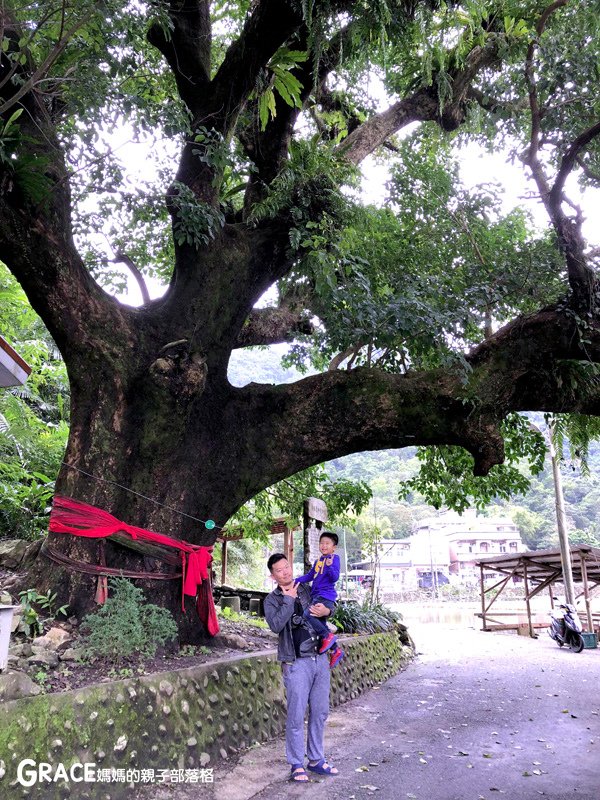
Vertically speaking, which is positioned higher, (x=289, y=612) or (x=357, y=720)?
(x=289, y=612)

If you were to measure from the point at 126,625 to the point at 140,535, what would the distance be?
860 millimetres

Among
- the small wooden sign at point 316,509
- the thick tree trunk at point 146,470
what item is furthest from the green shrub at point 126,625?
the small wooden sign at point 316,509

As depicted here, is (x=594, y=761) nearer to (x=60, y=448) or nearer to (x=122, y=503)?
(x=122, y=503)

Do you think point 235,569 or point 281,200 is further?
point 235,569

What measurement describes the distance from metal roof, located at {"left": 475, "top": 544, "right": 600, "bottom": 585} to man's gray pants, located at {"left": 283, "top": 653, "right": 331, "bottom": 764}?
12309mm

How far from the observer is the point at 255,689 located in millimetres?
5418

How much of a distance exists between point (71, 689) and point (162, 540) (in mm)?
1730

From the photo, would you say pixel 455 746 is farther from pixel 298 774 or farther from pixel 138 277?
pixel 138 277

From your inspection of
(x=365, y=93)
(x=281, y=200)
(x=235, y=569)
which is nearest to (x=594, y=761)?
(x=281, y=200)

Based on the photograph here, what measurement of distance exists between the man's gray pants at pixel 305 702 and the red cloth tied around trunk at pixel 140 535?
153cm

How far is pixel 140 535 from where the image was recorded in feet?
17.5

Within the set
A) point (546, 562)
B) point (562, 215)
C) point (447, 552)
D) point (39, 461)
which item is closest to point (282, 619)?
point (562, 215)

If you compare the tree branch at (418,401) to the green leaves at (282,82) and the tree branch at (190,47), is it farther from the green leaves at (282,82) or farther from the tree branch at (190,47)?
the tree branch at (190,47)

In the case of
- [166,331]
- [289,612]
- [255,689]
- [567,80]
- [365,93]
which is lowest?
[255,689]
